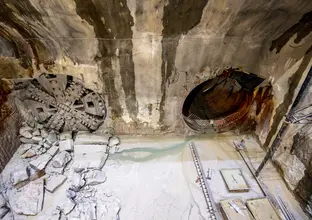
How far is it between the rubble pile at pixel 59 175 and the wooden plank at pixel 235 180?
168cm

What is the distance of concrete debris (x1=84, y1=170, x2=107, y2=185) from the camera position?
3064 mm

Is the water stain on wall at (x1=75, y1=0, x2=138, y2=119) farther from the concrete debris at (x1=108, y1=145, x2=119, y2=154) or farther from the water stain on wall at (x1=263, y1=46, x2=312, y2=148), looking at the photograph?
the water stain on wall at (x1=263, y1=46, x2=312, y2=148)

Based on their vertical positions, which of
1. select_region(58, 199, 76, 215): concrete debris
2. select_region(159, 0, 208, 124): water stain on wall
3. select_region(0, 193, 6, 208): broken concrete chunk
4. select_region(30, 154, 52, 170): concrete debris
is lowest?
select_region(58, 199, 76, 215): concrete debris

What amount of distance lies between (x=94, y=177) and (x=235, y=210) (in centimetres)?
208

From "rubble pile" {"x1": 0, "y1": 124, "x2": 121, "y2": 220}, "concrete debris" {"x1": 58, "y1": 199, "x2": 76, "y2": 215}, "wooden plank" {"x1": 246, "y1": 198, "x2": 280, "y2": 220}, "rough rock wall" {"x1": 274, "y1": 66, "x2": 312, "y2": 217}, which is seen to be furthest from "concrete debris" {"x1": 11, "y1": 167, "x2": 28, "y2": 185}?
"rough rock wall" {"x1": 274, "y1": 66, "x2": 312, "y2": 217}

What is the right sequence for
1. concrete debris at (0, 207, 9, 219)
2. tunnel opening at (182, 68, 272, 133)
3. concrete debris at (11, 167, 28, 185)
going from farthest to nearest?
1. tunnel opening at (182, 68, 272, 133)
2. concrete debris at (11, 167, 28, 185)
3. concrete debris at (0, 207, 9, 219)

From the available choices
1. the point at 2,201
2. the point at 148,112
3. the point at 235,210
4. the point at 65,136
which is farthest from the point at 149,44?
the point at 2,201

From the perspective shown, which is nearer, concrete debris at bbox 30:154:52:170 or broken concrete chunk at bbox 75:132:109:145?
concrete debris at bbox 30:154:52:170

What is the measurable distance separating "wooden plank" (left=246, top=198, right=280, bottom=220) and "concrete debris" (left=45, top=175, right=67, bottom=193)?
270 centimetres

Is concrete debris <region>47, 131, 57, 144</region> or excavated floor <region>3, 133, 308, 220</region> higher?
concrete debris <region>47, 131, 57, 144</region>

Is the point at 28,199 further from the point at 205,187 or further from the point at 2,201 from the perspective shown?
the point at 205,187

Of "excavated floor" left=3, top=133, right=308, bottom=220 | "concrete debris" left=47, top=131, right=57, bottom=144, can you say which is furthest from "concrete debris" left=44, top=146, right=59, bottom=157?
"excavated floor" left=3, top=133, right=308, bottom=220

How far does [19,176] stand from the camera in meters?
2.96

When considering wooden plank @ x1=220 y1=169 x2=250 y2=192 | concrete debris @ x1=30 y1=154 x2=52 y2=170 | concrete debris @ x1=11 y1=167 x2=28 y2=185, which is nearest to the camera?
concrete debris @ x1=11 y1=167 x2=28 y2=185
